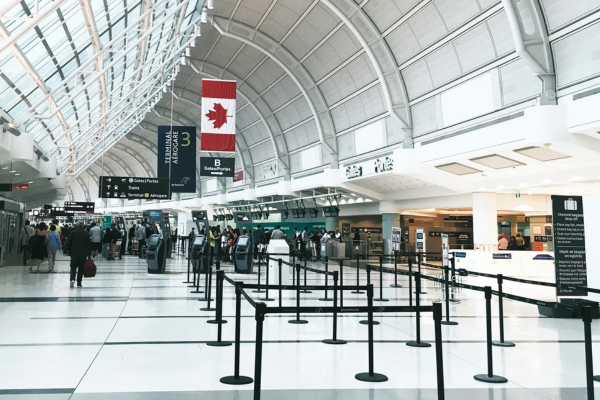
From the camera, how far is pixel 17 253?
96.5ft

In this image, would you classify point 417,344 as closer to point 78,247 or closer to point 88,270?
point 88,270

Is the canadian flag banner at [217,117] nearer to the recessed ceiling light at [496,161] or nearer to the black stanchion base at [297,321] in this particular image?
the recessed ceiling light at [496,161]

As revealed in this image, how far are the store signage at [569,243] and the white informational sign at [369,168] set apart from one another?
13700 millimetres

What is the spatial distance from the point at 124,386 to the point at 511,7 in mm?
15475

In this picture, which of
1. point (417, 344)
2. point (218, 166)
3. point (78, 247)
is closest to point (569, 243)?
point (417, 344)

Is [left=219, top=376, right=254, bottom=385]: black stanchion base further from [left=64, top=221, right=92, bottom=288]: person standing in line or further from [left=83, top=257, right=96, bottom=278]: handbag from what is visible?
[left=64, top=221, right=92, bottom=288]: person standing in line

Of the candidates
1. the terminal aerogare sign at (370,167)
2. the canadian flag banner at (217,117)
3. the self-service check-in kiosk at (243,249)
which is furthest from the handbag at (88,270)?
the terminal aerogare sign at (370,167)

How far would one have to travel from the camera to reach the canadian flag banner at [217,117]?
18.8 meters

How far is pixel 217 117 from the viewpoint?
18969 millimetres

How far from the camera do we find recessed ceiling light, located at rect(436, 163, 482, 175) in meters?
20.9

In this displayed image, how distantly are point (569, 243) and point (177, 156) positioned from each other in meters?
19.1

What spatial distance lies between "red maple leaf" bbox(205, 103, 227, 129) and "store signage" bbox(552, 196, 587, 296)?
1241 cm

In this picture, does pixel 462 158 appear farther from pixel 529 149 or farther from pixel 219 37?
pixel 219 37

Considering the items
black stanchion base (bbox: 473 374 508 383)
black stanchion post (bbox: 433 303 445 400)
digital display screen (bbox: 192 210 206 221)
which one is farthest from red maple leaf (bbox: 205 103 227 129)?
black stanchion post (bbox: 433 303 445 400)
